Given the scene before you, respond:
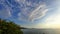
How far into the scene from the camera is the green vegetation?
3795mm

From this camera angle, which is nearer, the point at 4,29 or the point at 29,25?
the point at 4,29

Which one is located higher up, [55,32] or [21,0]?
[21,0]

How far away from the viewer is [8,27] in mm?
3840

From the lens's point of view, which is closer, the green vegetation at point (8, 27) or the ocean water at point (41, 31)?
the green vegetation at point (8, 27)

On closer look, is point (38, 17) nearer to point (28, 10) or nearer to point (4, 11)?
point (28, 10)

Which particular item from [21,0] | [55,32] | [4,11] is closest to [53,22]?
[55,32]

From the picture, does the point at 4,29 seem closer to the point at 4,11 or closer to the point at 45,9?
the point at 4,11

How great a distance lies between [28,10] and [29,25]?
33 cm

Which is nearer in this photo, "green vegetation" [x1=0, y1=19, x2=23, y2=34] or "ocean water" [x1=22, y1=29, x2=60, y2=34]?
"green vegetation" [x1=0, y1=19, x2=23, y2=34]

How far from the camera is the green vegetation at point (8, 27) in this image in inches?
149

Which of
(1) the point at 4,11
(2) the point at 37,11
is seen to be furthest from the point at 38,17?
(1) the point at 4,11

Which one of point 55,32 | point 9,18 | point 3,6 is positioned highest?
point 3,6

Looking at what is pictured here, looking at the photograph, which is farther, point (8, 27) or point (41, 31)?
point (41, 31)

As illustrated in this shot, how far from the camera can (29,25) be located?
4.04m
